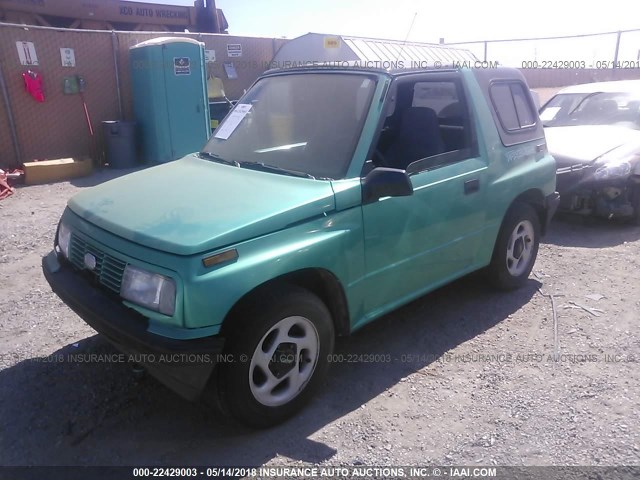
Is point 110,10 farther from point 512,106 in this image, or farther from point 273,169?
point 273,169

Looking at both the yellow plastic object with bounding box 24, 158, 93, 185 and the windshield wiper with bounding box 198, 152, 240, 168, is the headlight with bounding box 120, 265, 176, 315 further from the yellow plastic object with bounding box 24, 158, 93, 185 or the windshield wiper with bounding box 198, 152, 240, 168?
the yellow plastic object with bounding box 24, 158, 93, 185

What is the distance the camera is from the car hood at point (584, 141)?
254 inches

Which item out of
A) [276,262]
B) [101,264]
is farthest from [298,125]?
[101,264]

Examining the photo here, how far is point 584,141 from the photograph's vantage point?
6.80 metres

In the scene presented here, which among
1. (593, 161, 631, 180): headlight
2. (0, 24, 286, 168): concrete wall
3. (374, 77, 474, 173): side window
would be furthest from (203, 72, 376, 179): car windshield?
(0, 24, 286, 168): concrete wall

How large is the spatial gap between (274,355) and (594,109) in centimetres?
679

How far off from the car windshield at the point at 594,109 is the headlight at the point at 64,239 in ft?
22.5

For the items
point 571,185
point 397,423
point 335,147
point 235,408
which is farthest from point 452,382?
point 571,185

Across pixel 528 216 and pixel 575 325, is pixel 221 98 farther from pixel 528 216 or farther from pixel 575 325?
pixel 575 325

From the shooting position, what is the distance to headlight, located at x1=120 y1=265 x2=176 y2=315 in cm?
248

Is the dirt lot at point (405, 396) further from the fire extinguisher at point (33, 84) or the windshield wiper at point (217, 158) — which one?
the fire extinguisher at point (33, 84)

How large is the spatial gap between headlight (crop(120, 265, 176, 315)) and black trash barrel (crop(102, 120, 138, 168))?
8360 millimetres

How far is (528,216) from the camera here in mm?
4551

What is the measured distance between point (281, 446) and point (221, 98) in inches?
418
